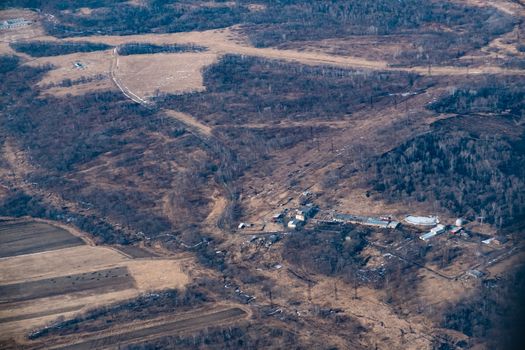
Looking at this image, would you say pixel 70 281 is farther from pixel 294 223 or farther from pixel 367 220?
pixel 367 220

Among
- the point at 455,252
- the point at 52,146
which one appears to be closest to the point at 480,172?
the point at 455,252

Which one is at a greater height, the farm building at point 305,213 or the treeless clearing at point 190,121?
the treeless clearing at point 190,121

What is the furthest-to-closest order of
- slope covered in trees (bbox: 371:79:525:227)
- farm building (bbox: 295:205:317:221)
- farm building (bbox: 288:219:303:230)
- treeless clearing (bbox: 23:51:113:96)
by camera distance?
treeless clearing (bbox: 23:51:113:96), farm building (bbox: 295:205:317:221), slope covered in trees (bbox: 371:79:525:227), farm building (bbox: 288:219:303:230)

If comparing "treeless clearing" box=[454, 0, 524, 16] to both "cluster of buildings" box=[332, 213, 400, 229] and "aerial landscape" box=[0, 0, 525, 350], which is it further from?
"cluster of buildings" box=[332, 213, 400, 229]

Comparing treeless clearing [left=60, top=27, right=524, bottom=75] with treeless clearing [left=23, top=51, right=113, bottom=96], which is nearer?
treeless clearing [left=60, top=27, right=524, bottom=75]

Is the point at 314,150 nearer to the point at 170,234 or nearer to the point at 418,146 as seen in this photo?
the point at 418,146

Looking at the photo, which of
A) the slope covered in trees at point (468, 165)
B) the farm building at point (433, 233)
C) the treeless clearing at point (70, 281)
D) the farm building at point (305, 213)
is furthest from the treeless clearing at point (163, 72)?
the farm building at point (433, 233)

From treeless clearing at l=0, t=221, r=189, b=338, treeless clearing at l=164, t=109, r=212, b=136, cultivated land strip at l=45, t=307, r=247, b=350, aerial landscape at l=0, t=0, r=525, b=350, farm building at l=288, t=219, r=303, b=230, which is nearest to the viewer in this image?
cultivated land strip at l=45, t=307, r=247, b=350

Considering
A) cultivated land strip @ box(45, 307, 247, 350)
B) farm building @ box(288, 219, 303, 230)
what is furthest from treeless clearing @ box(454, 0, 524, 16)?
cultivated land strip @ box(45, 307, 247, 350)

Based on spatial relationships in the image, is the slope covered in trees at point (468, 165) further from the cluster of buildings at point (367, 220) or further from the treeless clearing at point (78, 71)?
the treeless clearing at point (78, 71)
